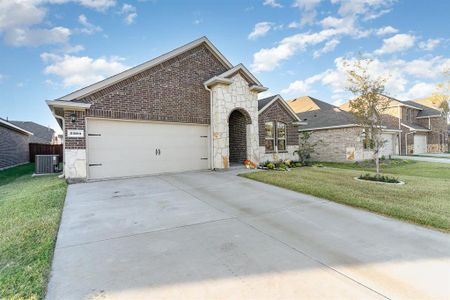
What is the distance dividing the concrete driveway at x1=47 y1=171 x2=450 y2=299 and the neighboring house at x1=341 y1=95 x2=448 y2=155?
24.5 meters

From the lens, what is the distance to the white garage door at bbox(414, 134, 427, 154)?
2625cm

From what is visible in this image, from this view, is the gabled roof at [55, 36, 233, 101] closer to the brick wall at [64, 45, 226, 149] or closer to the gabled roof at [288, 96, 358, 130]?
the brick wall at [64, 45, 226, 149]

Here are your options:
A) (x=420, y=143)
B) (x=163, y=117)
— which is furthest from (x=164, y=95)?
(x=420, y=143)

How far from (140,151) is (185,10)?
7.16 metres

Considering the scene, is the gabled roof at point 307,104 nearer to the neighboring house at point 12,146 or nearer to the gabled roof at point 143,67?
the gabled roof at point 143,67

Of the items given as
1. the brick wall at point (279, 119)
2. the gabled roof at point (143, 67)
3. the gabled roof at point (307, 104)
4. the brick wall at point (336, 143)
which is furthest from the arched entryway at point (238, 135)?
the gabled roof at point (307, 104)

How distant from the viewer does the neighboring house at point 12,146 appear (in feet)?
51.9

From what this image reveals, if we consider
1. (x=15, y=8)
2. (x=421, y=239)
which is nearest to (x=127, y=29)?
(x=15, y=8)

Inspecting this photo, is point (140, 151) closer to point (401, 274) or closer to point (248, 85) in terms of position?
point (248, 85)

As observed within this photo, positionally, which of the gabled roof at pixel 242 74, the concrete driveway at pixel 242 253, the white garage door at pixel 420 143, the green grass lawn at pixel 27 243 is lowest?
the concrete driveway at pixel 242 253

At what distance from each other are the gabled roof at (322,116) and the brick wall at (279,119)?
3929 mm

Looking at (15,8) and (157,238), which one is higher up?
(15,8)

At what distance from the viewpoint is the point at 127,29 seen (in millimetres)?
11562

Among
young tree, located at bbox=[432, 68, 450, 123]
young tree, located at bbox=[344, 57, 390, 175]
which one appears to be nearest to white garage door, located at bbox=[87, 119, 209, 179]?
young tree, located at bbox=[344, 57, 390, 175]
